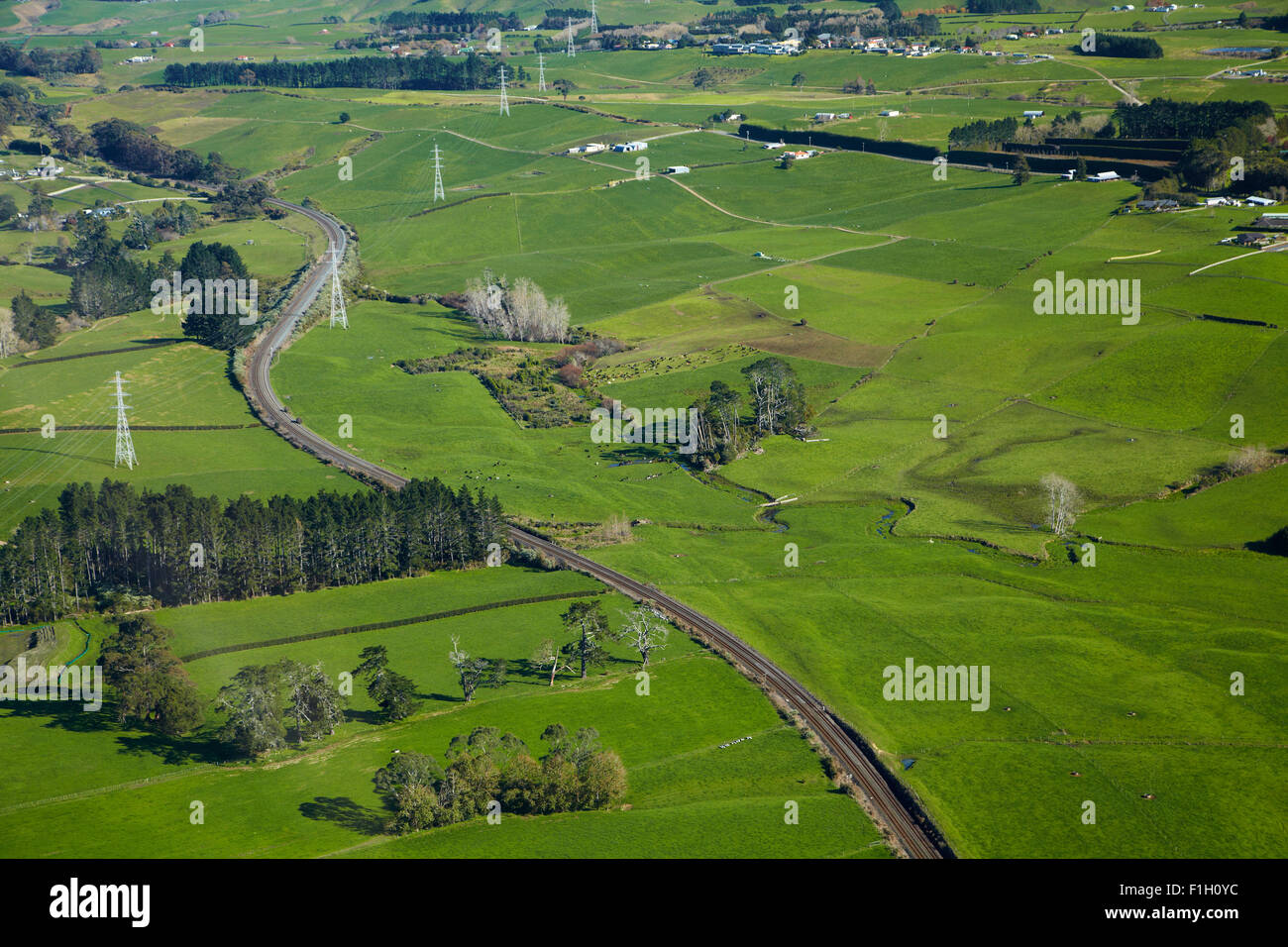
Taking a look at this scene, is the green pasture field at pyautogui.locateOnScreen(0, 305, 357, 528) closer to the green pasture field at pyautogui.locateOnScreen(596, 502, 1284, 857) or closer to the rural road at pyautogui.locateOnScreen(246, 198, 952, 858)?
the rural road at pyautogui.locateOnScreen(246, 198, 952, 858)

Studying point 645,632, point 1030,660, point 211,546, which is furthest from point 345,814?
point 1030,660

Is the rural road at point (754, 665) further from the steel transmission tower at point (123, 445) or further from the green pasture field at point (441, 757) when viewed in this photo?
the steel transmission tower at point (123, 445)

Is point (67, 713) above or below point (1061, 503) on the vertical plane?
below

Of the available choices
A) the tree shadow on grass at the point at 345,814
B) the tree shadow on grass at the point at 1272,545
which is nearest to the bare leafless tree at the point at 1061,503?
the tree shadow on grass at the point at 1272,545

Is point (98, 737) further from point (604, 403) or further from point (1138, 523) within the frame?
point (1138, 523)

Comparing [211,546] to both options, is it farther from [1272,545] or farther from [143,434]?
[1272,545]

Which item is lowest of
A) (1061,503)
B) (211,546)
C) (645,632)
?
(645,632)

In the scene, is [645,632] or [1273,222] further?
[1273,222]
